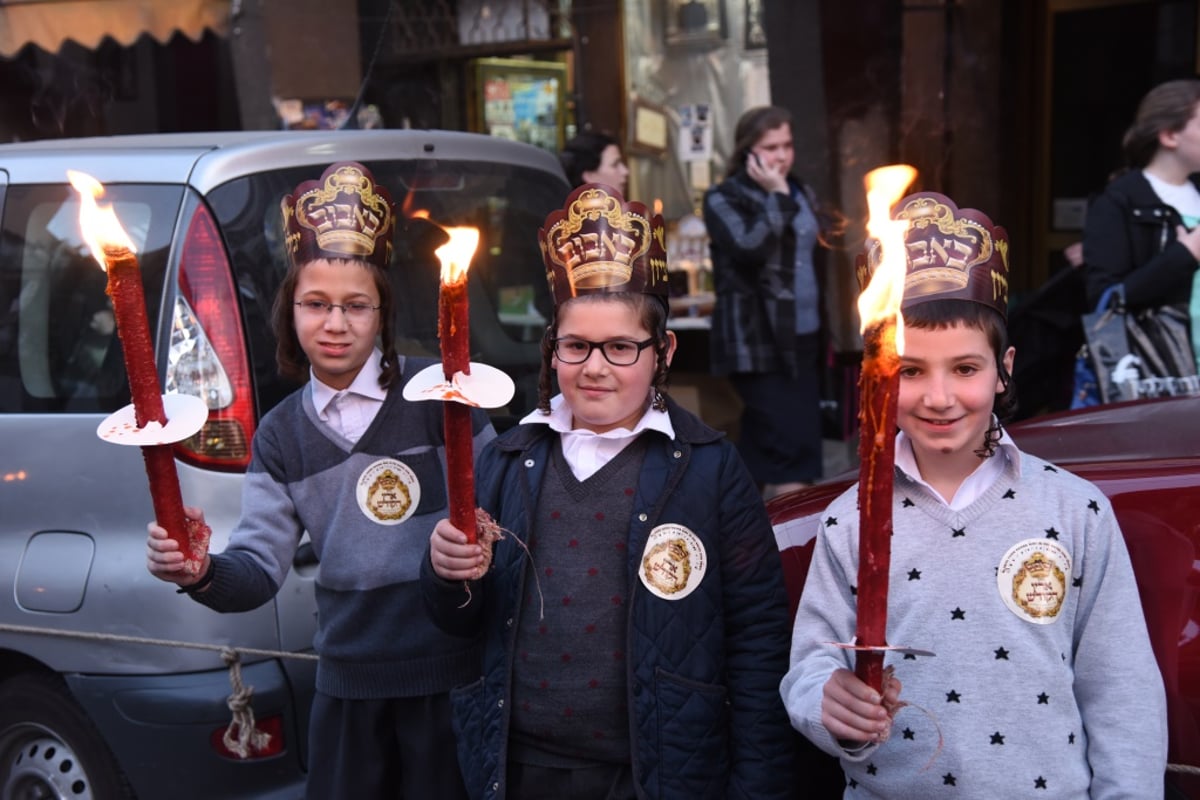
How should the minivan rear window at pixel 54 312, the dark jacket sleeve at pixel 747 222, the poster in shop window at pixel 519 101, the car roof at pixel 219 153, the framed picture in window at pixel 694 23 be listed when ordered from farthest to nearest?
the poster in shop window at pixel 519 101 < the framed picture in window at pixel 694 23 < the dark jacket sleeve at pixel 747 222 < the minivan rear window at pixel 54 312 < the car roof at pixel 219 153

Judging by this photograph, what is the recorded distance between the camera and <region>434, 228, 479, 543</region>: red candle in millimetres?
1684

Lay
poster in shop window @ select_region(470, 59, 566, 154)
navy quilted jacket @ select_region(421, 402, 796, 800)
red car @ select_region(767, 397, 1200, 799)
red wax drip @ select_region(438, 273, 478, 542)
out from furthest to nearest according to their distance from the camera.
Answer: poster in shop window @ select_region(470, 59, 566, 154), navy quilted jacket @ select_region(421, 402, 796, 800), red car @ select_region(767, 397, 1200, 799), red wax drip @ select_region(438, 273, 478, 542)

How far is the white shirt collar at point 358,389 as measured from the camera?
2.85m

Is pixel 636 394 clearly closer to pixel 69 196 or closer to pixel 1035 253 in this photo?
pixel 69 196

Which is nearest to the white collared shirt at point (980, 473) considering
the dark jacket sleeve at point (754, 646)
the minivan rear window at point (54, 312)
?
the dark jacket sleeve at point (754, 646)

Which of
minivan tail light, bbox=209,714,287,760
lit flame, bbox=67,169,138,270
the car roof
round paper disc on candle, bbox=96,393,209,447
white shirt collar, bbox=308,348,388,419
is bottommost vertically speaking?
minivan tail light, bbox=209,714,287,760

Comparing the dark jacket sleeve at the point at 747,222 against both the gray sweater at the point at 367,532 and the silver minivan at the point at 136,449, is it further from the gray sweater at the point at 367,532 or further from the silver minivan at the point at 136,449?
the gray sweater at the point at 367,532

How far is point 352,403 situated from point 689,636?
3.07ft

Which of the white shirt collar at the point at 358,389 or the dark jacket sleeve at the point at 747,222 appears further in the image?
the dark jacket sleeve at the point at 747,222

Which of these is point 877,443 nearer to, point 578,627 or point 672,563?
point 672,563

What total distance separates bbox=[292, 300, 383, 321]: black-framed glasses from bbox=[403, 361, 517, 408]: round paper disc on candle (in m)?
1.02

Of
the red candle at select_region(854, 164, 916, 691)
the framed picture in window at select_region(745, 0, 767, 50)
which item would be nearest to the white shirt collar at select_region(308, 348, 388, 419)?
the red candle at select_region(854, 164, 916, 691)

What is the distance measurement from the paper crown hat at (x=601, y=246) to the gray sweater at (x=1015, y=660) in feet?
2.12

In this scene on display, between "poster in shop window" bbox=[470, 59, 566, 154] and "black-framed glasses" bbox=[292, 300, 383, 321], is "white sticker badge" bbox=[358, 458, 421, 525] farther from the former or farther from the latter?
"poster in shop window" bbox=[470, 59, 566, 154]
